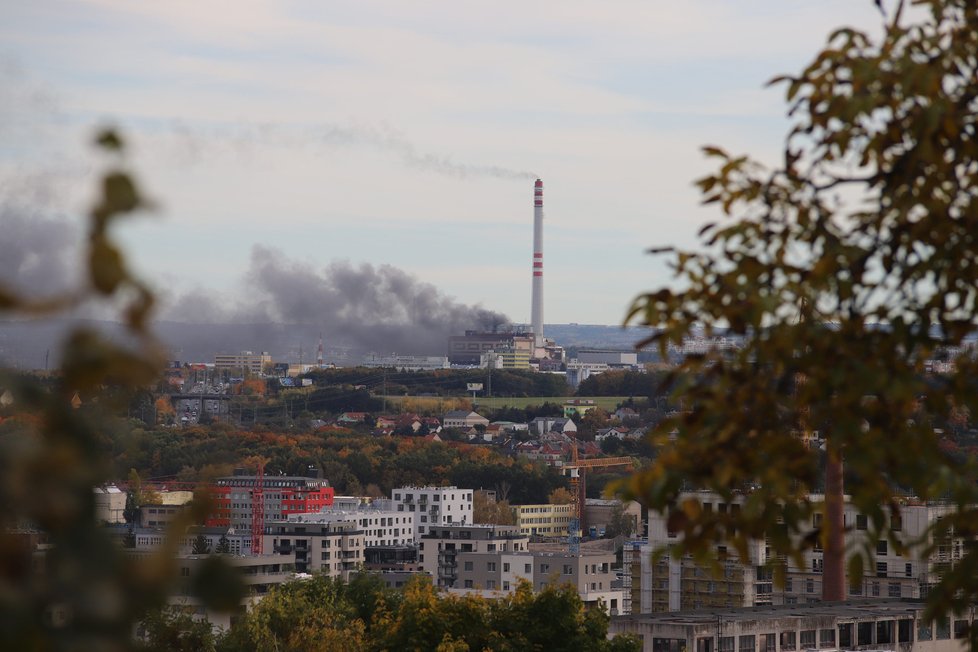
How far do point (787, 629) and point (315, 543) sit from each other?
3479cm

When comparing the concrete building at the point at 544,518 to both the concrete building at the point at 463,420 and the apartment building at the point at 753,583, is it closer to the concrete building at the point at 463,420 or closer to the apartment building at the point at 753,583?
the concrete building at the point at 463,420

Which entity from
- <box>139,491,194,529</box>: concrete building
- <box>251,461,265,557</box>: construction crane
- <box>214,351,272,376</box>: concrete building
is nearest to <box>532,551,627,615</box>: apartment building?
<box>251,461,265,557</box>: construction crane

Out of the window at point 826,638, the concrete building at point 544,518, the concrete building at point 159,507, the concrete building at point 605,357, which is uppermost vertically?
the concrete building at point 605,357

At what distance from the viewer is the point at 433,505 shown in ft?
233

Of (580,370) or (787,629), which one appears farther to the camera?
(580,370)

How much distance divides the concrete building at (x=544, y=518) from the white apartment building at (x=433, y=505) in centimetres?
283

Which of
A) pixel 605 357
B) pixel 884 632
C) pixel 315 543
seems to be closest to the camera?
pixel 884 632

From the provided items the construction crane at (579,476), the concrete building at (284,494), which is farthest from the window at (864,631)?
the concrete building at (284,494)

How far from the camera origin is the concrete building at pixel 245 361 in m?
144

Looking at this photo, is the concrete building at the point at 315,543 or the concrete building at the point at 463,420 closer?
the concrete building at the point at 315,543

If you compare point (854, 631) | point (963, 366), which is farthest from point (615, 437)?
point (963, 366)

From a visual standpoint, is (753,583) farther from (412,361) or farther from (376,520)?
(412,361)

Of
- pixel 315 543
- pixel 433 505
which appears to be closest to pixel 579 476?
pixel 433 505

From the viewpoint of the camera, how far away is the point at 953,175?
3.21 metres
